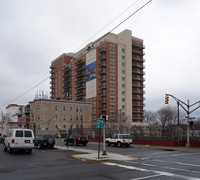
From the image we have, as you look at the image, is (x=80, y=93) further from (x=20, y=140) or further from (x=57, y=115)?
(x=20, y=140)

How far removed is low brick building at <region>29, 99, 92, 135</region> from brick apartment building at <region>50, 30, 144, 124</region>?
7758 millimetres

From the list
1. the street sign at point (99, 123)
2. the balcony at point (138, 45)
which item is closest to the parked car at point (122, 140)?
the street sign at point (99, 123)

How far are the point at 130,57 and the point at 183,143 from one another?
7037 centimetres

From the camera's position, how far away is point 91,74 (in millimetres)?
102312

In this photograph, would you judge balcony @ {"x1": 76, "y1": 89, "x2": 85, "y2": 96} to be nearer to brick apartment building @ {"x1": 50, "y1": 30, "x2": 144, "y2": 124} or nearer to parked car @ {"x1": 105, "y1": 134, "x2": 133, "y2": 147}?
brick apartment building @ {"x1": 50, "y1": 30, "x2": 144, "y2": 124}

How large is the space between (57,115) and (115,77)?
26956mm

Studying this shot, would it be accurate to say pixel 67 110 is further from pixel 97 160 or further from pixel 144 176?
pixel 144 176

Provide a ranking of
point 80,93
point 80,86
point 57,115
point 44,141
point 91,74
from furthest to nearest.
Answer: point 80,86
point 80,93
point 91,74
point 57,115
point 44,141

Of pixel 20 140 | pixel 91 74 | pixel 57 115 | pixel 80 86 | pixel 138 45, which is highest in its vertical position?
pixel 138 45

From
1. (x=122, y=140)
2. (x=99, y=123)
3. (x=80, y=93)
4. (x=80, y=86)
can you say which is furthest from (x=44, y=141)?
(x=80, y=86)

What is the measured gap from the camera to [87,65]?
345ft

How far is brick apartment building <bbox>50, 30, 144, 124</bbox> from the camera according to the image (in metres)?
94.9

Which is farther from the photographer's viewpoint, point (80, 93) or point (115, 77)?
point (80, 93)

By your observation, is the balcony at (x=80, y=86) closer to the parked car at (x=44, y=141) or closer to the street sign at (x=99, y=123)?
the parked car at (x=44, y=141)
